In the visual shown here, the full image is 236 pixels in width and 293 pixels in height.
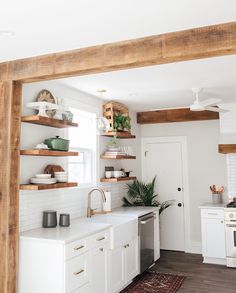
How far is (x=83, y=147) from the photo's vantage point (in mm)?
4613

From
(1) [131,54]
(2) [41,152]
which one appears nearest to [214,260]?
(2) [41,152]

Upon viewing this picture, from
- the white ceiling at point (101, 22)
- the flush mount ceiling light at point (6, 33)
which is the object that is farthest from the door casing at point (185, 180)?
the flush mount ceiling light at point (6, 33)

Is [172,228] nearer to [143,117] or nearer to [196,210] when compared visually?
[196,210]

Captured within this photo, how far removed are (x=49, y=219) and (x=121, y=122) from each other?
82.7 inches

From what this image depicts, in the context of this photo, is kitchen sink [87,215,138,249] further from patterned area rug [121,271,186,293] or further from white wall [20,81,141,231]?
patterned area rug [121,271,186,293]

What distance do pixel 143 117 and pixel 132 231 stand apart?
8.23ft

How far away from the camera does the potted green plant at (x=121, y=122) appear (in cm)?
493

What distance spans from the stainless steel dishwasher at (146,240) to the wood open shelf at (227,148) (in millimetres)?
1591

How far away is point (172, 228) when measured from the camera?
5965 mm

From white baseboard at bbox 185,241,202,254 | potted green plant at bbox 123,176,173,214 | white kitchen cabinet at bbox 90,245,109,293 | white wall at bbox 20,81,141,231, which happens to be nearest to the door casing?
white baseboard at bbox 185,241,202,254

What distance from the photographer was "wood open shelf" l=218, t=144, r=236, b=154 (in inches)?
206

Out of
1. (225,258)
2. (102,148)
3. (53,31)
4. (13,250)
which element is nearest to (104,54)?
(53,31)

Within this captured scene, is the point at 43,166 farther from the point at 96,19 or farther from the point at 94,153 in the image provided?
the point at 96,19

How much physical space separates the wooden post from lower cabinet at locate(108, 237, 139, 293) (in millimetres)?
1163
